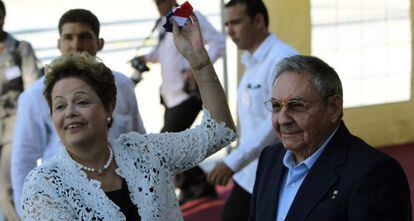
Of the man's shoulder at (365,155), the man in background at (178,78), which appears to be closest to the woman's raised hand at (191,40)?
the man's shoulder at (365,155)

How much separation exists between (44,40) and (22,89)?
10.3 ft

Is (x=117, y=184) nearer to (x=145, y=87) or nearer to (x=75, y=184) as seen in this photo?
(x=75, y=184)

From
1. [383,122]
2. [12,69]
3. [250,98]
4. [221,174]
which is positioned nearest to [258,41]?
[250,98]

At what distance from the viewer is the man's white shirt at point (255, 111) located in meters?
4.69

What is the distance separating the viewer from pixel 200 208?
7016mm

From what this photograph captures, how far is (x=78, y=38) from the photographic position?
14.9 feet

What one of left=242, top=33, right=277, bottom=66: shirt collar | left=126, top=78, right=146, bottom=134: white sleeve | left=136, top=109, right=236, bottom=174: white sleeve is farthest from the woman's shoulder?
left=242, top=33, right=277, bottom=66: shirt collar

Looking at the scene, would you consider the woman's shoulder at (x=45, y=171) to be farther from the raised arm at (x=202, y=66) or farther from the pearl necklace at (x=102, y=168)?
the raised arm at (x=202, y=66)

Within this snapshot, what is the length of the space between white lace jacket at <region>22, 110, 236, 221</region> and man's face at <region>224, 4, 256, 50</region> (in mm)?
1782

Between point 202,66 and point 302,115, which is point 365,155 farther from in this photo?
point 202,66

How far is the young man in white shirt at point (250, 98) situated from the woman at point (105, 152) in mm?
1309

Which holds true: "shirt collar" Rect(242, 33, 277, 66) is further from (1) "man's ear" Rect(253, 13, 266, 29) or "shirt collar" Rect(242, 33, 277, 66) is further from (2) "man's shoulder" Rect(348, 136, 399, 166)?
(2) "man's shoulder" Rect(348, 136, 399, 166)

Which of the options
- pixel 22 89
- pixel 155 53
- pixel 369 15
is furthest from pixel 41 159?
pixel 369 15

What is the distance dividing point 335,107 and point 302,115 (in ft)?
0.40
